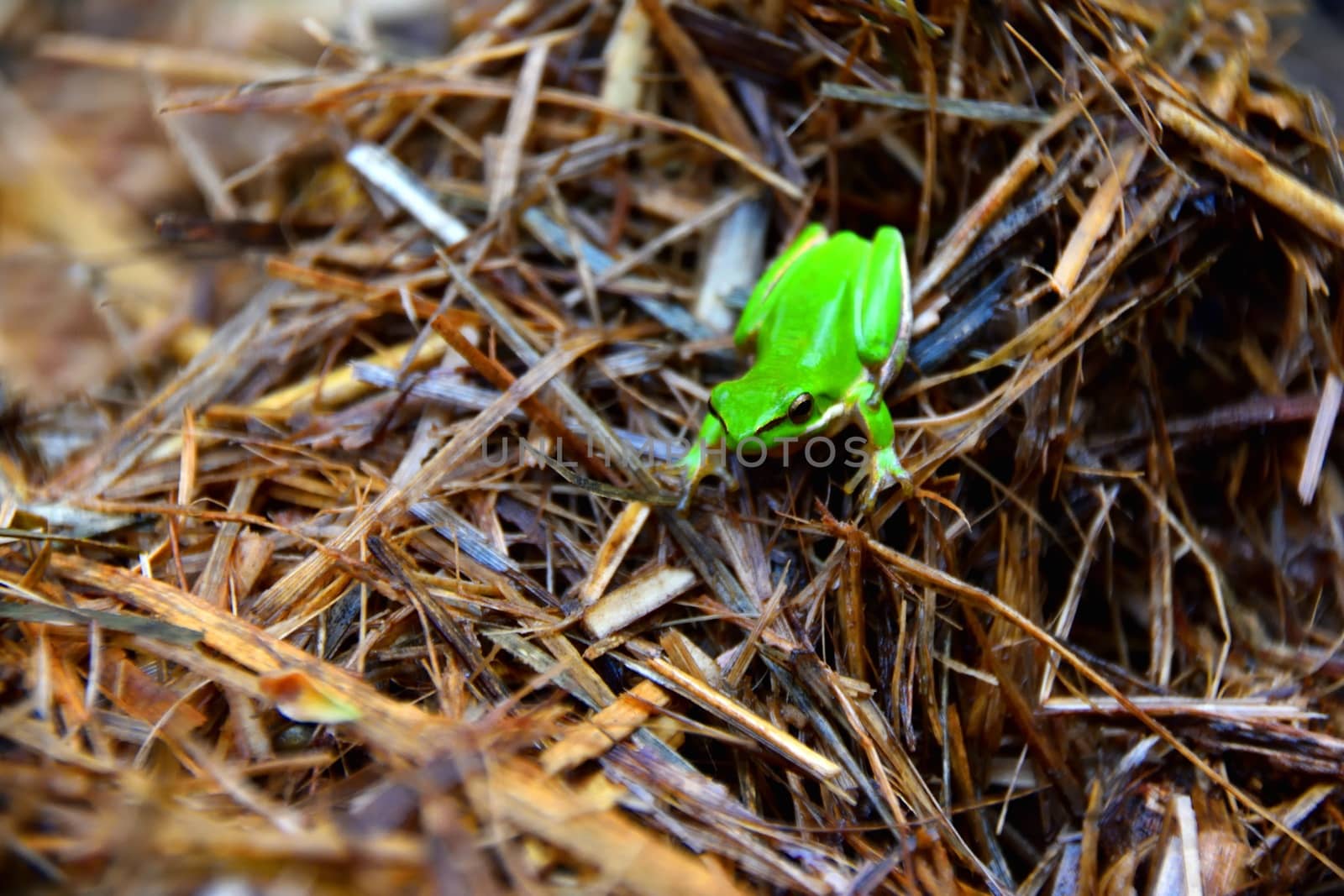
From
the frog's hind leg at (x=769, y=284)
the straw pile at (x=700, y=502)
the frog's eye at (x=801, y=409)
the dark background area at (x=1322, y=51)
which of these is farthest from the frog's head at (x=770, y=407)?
the dark background area at (x=1322, y=51)

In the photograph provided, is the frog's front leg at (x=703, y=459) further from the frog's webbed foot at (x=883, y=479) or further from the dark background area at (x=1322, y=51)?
the dark background area at (x=1322, y=51)

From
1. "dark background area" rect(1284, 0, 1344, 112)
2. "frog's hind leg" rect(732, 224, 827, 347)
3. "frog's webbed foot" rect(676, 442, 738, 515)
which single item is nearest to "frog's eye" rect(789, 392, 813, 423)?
"frog's webbed foot" rect(676, 442, 738, 515)

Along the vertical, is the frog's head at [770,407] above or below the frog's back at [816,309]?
below

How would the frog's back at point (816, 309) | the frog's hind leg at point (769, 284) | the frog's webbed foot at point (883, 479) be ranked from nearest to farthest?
the frog's webbed foot at point (883, 479)
the frog's back at point (816, 309)
the frog's hind leg at point (769, 284)

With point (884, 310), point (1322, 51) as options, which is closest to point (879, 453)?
point (884, 310)

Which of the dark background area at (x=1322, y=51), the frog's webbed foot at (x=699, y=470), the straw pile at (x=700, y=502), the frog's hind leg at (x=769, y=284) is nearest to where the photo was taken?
the straw pile at (x=700, y=502)

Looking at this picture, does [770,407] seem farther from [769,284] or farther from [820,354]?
[769,284]

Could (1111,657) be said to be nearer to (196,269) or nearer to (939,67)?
(939,67)

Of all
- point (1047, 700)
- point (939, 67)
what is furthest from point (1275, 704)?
point (939, 67)
